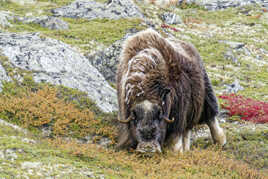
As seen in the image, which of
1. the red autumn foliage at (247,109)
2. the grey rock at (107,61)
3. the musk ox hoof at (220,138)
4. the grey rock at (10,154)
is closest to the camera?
the grey rock at (10,154)

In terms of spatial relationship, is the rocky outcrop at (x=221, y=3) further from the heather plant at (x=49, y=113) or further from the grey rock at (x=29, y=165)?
the grey rock at (x=29, y=165)

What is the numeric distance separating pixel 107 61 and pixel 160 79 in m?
7.26

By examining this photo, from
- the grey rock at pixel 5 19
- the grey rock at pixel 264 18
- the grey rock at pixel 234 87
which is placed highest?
the grey rock at pixel 5 19

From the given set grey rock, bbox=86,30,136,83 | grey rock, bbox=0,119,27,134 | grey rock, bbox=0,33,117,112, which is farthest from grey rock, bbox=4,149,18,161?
grey rock, bbox=86,30,136,83

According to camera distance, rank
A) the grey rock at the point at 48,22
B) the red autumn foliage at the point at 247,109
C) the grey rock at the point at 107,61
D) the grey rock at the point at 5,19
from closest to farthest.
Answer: the red autumn foliage at the point at 247,109, the grey rock at the point at 107,61, the grey rock at the point at 5,19, the grey rock at the point at 48,22

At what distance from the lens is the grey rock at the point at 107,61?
13.7 meters

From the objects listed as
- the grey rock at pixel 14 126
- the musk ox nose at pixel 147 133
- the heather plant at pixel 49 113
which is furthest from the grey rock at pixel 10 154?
the musk ox nose at pixel 147 133

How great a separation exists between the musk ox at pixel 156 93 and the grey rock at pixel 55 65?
2.25m

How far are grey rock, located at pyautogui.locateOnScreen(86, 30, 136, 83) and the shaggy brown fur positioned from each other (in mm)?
5183

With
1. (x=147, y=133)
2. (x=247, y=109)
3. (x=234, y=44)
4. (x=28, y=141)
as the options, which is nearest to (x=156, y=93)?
(x=147, y=133)

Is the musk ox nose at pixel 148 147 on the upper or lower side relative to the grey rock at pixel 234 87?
upper

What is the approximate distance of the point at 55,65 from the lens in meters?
10.5

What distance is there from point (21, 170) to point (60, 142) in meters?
2.02

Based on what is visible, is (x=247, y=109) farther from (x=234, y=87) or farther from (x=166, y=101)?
(x=166, y=101)
